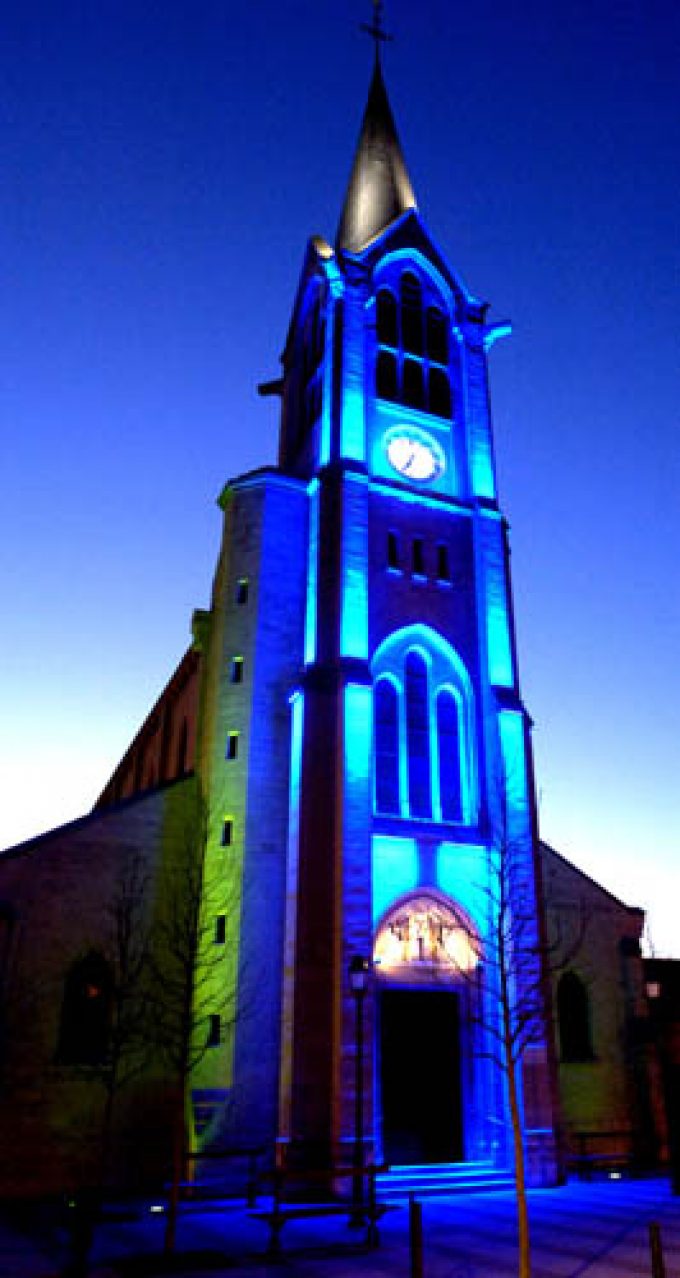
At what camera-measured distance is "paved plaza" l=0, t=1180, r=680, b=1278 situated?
11.8 metres

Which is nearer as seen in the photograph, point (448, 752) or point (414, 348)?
point (448, 752)

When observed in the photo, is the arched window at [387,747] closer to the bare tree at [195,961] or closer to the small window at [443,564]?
the small window at [443,564]

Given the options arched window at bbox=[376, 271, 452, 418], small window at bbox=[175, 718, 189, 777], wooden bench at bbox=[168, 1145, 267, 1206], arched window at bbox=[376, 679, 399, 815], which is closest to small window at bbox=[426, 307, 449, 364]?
arched window at bbox=[376, 271, 452, 418]

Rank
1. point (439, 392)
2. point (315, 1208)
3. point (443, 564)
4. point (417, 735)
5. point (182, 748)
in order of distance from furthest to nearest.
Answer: point (182, 748), point (439, 392), point (443, 564), point (417, 735), point (315, 1208)

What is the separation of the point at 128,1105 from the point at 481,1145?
8594mm

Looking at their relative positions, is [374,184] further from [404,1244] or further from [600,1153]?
[404,1244]

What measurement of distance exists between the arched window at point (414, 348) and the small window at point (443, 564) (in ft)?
18.4

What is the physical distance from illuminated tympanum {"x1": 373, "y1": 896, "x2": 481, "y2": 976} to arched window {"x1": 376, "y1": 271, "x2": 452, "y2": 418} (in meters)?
16.8

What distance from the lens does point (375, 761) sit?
24.4m

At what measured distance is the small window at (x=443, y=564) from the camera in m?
27.9

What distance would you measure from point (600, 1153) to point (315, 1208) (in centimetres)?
1215

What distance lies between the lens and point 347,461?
89.2 ft

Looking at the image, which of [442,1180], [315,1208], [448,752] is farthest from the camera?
[448,752]

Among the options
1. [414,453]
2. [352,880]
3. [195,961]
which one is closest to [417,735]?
[352,880]
